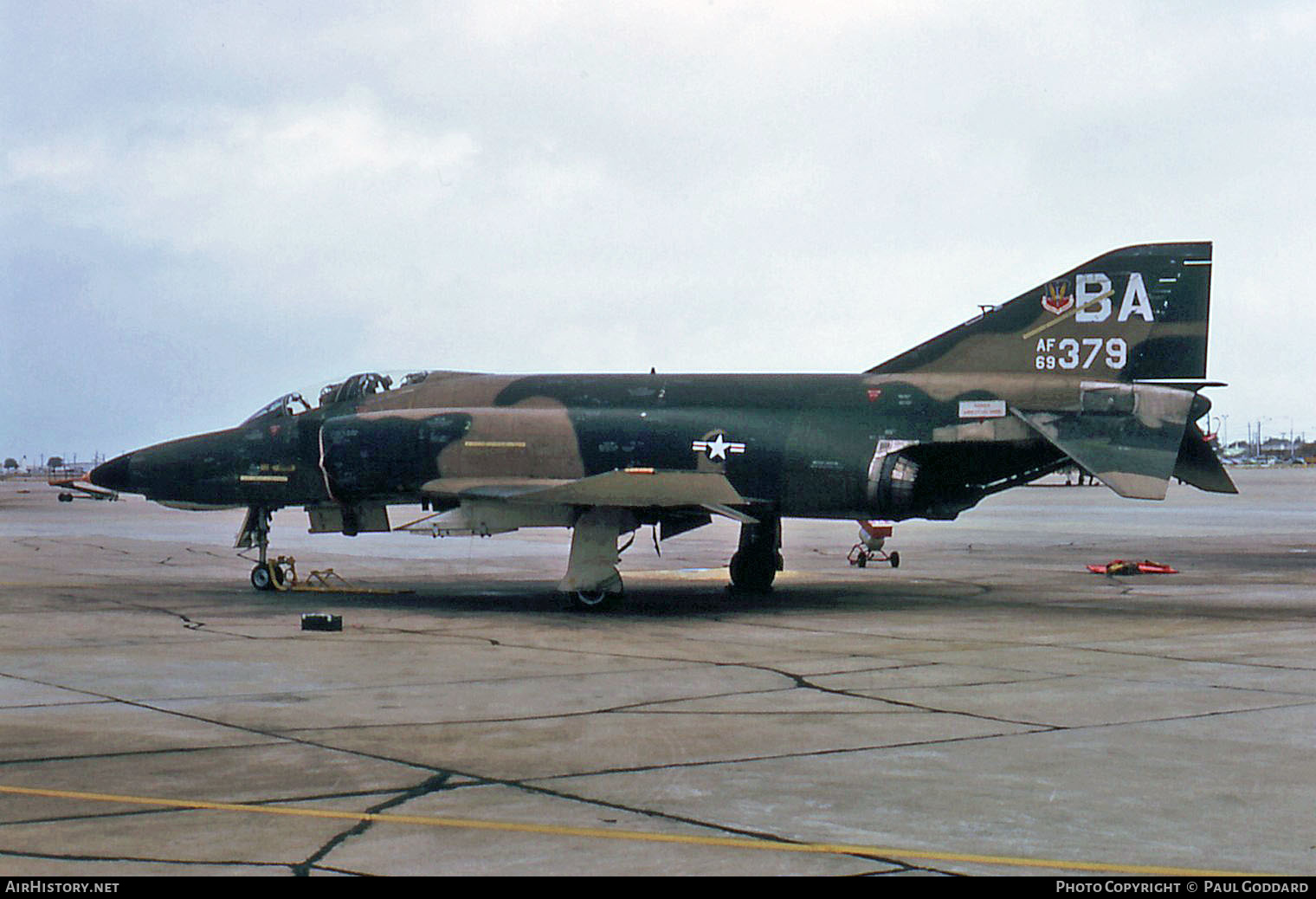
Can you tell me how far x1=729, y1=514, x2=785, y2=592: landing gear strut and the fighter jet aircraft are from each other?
3 centimetres

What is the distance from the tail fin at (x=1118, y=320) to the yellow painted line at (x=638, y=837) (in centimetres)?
1340

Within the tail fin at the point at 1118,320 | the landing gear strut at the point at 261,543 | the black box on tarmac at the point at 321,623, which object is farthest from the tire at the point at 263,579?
the tail fin at the point at 1118,320

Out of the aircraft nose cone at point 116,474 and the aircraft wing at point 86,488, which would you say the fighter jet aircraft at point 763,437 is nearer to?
the aircraft nose cone at point 116,474

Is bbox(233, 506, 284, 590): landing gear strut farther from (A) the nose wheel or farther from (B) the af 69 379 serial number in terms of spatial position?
(B) the af 69 379 serial number

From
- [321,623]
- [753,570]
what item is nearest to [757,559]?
[753,570]

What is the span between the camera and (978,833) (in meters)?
6.85

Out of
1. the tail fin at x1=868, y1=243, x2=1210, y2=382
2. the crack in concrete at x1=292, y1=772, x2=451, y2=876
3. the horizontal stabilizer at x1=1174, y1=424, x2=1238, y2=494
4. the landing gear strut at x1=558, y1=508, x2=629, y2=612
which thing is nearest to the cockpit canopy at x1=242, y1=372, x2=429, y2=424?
the landing gear strut at x1=558, y1=508, x2=629, y2=612

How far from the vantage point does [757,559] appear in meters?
21.1

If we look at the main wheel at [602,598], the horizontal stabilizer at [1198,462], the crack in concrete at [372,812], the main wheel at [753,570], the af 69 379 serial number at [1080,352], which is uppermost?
the af 69 379 serial number at [1080,352]

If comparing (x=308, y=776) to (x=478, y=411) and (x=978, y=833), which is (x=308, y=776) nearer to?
(x=978, y=833)

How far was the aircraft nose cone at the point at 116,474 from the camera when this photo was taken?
21469 millimetres

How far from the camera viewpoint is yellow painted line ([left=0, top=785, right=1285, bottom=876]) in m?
6.24

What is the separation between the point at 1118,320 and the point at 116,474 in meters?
14.9

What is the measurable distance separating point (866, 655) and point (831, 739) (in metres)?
4.47
